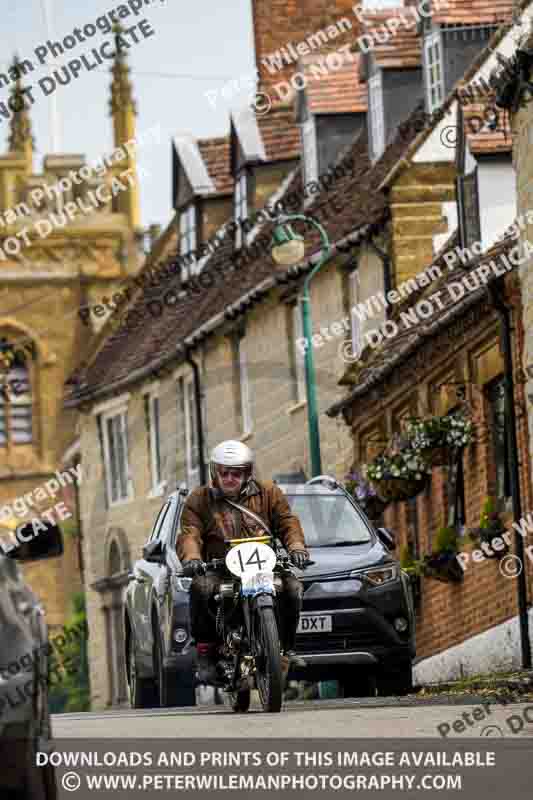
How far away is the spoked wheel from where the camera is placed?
15156 millimetres

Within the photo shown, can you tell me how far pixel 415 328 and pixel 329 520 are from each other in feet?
40.1

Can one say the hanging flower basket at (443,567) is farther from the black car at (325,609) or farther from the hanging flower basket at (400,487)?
the black car at (325,609)

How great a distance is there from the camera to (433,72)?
35906 millimetres

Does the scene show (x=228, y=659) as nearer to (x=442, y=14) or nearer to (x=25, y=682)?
(x=25, y=682)

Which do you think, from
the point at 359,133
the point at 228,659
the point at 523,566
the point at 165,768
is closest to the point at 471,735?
the point at 165,768

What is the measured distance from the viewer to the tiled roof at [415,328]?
2727 cm

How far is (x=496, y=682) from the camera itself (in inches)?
758

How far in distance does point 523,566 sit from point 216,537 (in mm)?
9001

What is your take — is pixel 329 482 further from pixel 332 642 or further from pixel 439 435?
pixel 439 435

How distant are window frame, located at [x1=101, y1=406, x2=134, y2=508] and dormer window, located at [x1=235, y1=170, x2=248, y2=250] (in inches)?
268

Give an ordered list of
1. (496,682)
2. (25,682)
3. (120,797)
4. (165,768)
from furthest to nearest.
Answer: (496,682), (165,768), (120,797), (25,682)

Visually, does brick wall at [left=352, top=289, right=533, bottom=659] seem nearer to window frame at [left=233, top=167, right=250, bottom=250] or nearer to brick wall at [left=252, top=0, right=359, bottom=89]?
window frame at [left=233, top=167, right=250, bottom=250]

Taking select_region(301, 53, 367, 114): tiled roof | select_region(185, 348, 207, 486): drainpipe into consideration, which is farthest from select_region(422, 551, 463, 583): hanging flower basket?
select_region(185, 348, 207, 486): drainpipe

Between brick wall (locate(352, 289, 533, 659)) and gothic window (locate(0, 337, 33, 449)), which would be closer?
brick wall (locate(352, 289, 533, 659))
